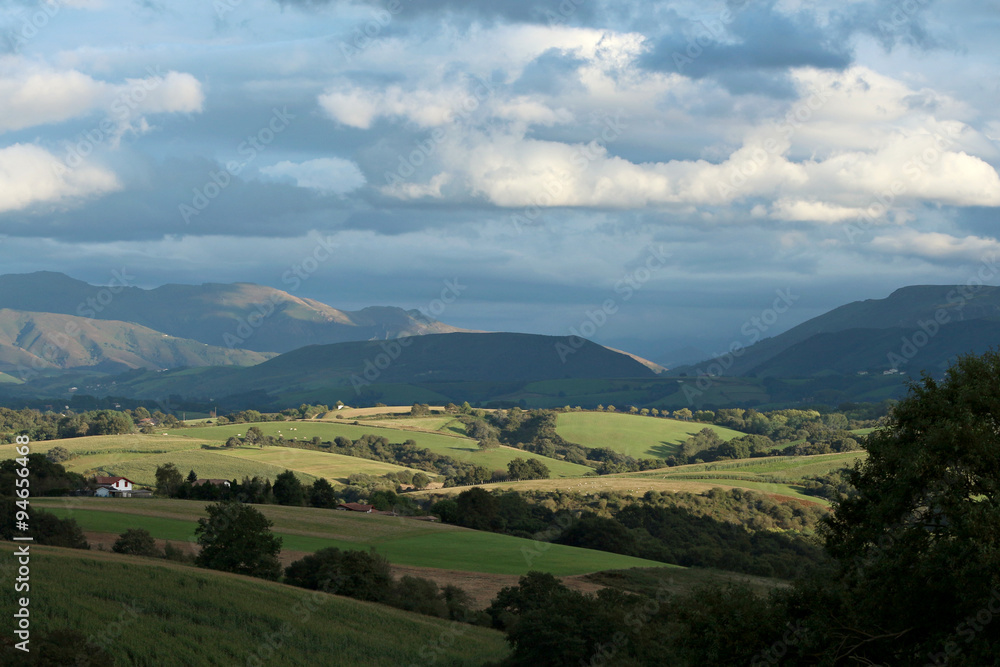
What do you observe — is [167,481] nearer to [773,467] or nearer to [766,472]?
[766,472]

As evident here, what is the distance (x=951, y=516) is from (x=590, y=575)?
167 feet

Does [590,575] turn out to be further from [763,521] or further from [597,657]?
[763,521]

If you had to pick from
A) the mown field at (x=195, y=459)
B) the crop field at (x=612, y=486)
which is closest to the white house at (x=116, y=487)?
the mown field at (x=195, y=459)

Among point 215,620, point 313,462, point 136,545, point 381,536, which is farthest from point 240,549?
point 313,462

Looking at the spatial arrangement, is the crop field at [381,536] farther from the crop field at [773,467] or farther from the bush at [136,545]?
the crop field at [773,467]

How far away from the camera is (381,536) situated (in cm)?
7956

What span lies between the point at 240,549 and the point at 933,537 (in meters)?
44.2

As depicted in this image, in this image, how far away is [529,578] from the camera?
51844 millimetres

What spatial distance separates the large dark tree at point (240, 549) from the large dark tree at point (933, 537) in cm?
4117

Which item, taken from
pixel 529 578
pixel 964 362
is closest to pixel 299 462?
pixel 529 578

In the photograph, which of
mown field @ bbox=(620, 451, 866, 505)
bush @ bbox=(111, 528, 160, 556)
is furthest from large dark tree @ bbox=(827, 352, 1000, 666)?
mown field @ bbox=(620, 451, 866, 505)

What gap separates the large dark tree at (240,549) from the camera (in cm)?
5238

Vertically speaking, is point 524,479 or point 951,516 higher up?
point 951,516

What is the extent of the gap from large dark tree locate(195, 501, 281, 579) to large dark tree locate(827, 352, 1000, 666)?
41.2 metres
